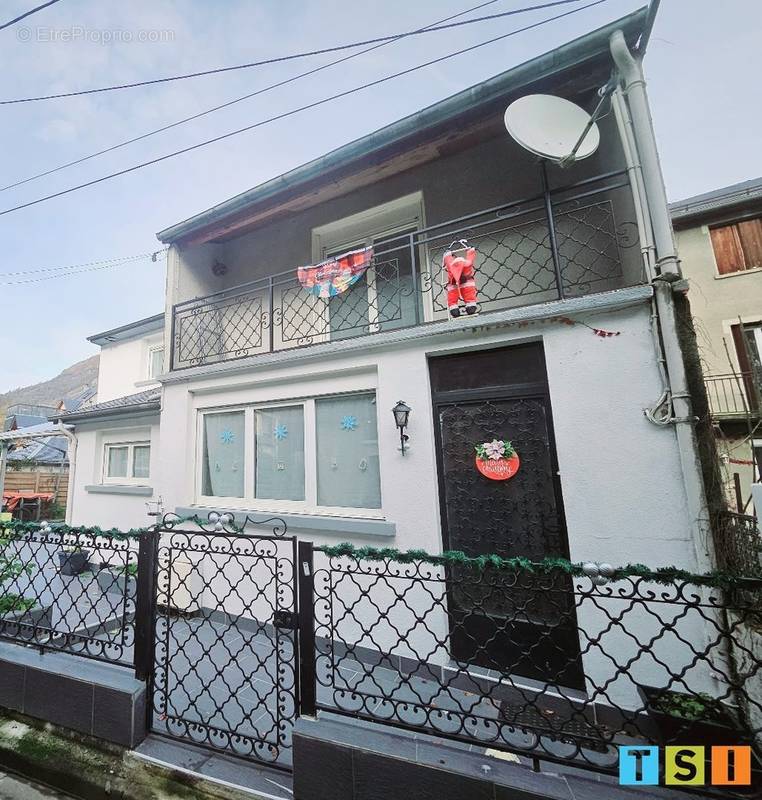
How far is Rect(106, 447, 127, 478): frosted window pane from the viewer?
7.29 m

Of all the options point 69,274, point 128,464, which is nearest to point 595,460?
point 128,464

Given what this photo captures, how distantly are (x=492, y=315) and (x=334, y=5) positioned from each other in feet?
17.7

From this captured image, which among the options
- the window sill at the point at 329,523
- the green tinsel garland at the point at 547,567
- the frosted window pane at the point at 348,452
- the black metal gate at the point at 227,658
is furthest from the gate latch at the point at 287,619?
the frosted window pane at the point at 348,452

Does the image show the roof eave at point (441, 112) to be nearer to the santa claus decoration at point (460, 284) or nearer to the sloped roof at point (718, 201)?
the santa claus decoration at point (460, 284)

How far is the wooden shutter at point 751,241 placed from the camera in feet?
34.6

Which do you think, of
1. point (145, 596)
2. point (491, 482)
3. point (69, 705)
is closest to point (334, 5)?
point (491, 482)

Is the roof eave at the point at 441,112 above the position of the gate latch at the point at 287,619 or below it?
above

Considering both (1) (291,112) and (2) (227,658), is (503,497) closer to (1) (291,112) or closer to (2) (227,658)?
(2) (227,658)

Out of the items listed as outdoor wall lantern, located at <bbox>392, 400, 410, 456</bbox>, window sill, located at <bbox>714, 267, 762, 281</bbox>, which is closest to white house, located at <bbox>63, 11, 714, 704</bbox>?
outdoor wall lantern, located at <bbox>392, 400, 410, 456</bbox>

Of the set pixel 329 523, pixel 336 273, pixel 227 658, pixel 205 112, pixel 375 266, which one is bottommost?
pixel 227 658

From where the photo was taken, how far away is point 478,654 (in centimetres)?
295

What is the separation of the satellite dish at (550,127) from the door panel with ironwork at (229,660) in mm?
4049

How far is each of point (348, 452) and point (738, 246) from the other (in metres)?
14.2

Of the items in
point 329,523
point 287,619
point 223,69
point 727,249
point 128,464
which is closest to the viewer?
point 287,619
